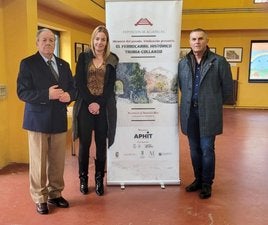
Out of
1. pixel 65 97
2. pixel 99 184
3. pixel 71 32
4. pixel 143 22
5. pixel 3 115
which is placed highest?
pixel 71 32

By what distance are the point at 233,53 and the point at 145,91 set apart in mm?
7051

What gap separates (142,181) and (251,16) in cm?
737

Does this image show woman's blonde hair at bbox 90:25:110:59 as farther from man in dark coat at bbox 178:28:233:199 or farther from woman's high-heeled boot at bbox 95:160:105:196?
woman's high-heeled boot at bbox 95:160:105:196

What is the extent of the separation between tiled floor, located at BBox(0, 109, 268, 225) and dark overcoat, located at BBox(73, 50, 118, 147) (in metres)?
0.65

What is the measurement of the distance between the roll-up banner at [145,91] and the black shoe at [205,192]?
13.6 inches

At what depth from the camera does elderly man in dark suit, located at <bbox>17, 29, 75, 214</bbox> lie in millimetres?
2541

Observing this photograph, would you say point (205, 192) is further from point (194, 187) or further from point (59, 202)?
point (59, 202)

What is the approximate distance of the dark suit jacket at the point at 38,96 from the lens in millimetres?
2525

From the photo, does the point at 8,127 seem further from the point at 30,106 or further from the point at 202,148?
the point at 202,148

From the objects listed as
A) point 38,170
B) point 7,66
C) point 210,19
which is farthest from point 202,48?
point 210,19

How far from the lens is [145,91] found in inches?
127

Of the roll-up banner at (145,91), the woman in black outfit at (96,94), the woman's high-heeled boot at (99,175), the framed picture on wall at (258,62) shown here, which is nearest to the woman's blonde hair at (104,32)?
the woman in black outfit at (96,94)

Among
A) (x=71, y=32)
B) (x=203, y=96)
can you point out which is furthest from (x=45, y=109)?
(x=71, y=32)

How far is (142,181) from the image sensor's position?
3365 millimetres
